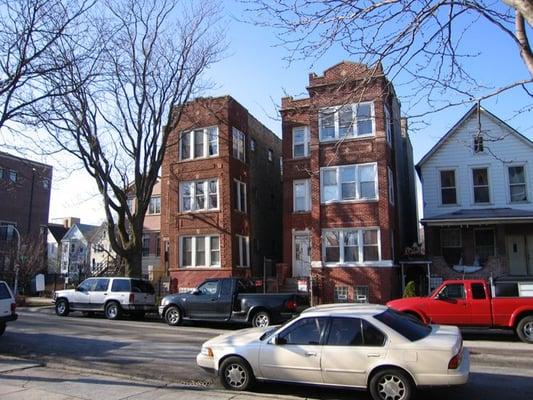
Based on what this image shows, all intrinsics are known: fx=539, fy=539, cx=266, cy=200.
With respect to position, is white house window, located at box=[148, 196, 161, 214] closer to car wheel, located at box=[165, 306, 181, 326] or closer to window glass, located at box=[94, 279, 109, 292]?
window glass, located at box=[94, 279, 109, 292]

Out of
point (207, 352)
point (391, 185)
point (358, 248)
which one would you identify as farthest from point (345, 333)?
point (391, 185)

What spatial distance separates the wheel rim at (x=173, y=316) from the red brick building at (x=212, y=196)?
825 centimetres

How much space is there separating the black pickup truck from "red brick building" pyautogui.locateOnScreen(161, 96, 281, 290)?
8312 mm

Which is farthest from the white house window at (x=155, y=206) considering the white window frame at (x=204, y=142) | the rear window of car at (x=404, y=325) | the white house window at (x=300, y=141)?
the rear window of car at (x=404, y=325)

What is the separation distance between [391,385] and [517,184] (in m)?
21.0

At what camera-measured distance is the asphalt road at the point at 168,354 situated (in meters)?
9.01

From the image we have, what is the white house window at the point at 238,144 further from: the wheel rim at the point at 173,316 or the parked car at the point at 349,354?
the parked car at the point at 349,354

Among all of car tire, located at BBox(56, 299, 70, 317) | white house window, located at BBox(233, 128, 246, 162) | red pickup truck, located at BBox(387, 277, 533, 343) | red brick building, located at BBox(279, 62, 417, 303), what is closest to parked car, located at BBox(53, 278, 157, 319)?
car tire, located at BBox(56, 299, 70, 317)

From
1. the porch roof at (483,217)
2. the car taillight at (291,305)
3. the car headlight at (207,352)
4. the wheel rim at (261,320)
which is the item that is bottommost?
the wheel rim at (261,320)

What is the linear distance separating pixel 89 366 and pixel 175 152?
823 inches

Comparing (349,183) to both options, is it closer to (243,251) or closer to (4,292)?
(243,251)

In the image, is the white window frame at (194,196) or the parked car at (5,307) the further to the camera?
the white window frame at (194,196)

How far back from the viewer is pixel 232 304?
19.2m

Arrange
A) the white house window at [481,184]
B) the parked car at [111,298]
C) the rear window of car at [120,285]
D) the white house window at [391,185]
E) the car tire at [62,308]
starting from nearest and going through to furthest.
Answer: the parked car at [111,298] → the rear window of car at [120,285] → the car tire at [62,308] → the white house window at [481,184] → the white house window at [391,185]
